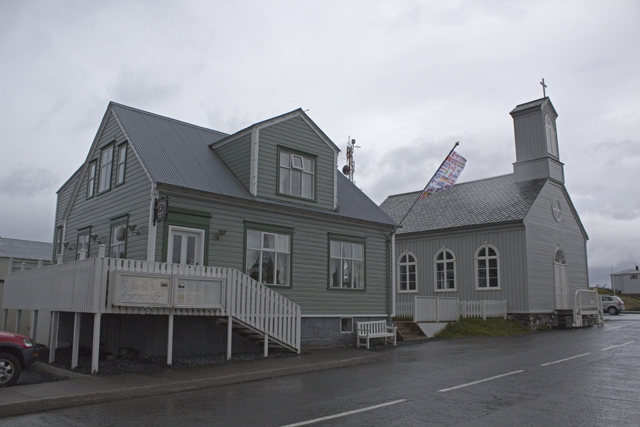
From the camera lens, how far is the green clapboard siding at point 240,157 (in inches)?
678

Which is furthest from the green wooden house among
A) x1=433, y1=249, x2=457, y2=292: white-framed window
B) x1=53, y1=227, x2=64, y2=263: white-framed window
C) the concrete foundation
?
x1=433, y1=249, x2=457, y2=292: white-framed window

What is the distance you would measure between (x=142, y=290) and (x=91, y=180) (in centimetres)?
817

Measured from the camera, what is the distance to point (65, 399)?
917cm

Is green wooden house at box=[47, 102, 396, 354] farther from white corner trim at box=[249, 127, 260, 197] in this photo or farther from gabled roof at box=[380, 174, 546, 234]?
gabled roof at box=[380, 174, 546, 234]

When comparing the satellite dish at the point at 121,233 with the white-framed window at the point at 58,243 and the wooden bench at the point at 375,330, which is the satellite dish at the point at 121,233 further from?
the wooden bench at the point at 375,330

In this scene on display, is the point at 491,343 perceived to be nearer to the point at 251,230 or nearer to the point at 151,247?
the point at 251,230

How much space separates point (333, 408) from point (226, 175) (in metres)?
10.3

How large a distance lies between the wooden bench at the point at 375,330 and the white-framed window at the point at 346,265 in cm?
149

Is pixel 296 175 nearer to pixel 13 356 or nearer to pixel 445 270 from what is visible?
pixel 13 356

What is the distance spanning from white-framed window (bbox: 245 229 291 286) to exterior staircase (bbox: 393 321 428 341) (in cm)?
617

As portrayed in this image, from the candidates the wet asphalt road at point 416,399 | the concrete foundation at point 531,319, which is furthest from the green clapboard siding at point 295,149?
the concrete foundation at point 531,319

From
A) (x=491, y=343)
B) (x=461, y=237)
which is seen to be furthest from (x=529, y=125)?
(x=491, y=343)

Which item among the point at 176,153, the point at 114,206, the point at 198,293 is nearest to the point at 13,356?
the point at 198,293

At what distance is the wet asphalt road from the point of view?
771 cm
